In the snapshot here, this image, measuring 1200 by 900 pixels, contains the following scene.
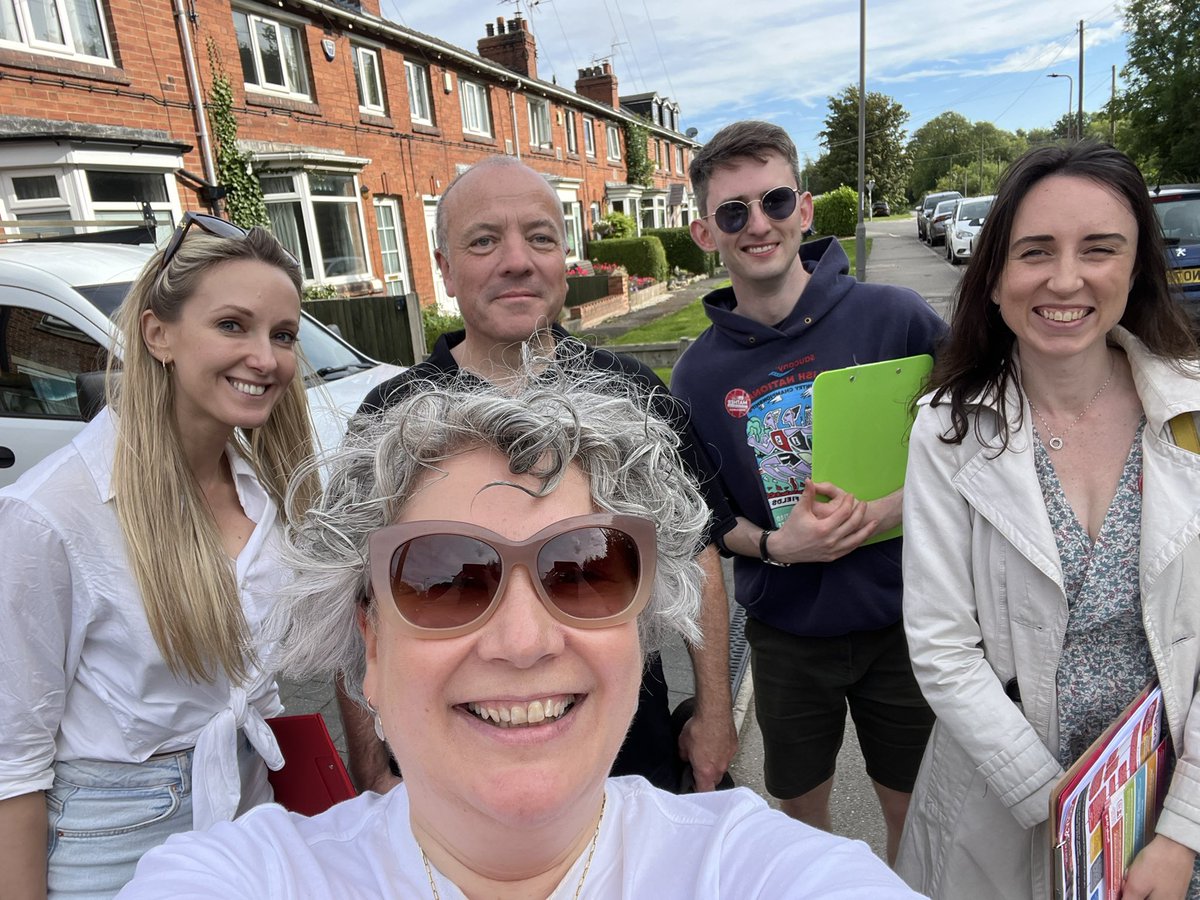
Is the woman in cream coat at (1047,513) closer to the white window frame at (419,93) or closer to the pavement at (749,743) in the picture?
the pavement at (749,743)

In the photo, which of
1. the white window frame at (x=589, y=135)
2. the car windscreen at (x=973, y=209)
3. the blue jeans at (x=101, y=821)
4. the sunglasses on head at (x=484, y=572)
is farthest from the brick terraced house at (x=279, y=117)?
the car windscreen at (x=973, y=209)

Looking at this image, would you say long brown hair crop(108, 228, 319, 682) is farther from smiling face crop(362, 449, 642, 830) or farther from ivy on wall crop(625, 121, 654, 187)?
ivy on wall crop(625, 121, 654, 187)

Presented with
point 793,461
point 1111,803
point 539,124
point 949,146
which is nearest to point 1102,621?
point 1111,803

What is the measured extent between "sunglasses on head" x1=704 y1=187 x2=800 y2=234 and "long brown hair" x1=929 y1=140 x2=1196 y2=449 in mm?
627

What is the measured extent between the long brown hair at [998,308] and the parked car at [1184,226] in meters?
7.59

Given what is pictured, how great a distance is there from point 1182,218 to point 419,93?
15533mm

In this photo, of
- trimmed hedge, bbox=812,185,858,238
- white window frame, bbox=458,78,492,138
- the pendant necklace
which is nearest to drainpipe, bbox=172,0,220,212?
white window frame, bbox=458,78,492,138

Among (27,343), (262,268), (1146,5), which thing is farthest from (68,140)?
(1146,5)

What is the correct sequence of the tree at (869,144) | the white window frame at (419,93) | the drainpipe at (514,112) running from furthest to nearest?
the tree at (869,144) → the drainpipe at (514,112) → the white window frame at (419,93)

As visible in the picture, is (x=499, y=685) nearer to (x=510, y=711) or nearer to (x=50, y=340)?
(x=510, y=711)

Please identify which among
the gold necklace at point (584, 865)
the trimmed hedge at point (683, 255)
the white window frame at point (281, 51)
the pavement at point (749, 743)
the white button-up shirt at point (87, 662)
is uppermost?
the white window frame at point (281, 51)

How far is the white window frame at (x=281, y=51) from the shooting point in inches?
477

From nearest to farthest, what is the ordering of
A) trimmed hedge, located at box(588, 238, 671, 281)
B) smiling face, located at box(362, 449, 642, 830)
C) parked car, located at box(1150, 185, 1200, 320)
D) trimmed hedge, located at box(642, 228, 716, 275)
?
smiling face, located at box(362, 449, 642, 830) → parked car, located at box(1150, 185, 1200, 320) → trimmed hedge, located at box(588, 238, 671, 281) → trimmed hedge, located at box(642, 228, 716, 275)

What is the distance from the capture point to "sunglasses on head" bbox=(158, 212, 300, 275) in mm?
1822
